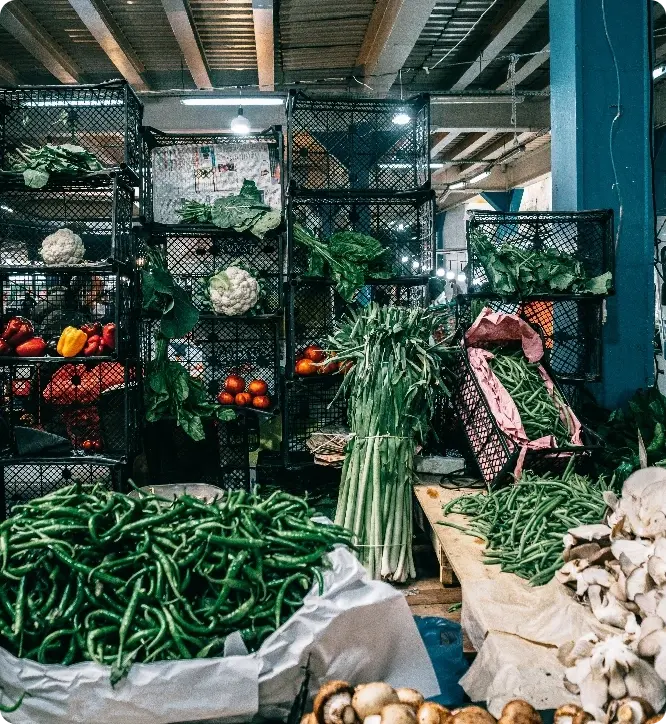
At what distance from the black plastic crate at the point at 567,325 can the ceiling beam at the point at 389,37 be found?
12.0 ft

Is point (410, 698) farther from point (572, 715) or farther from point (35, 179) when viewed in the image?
point (35, 179)

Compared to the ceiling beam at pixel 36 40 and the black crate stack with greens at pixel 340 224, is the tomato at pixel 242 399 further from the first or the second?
the ceiling beam at pixel 36 40

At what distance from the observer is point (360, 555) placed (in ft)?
13.7

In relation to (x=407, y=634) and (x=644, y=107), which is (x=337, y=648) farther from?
(x=644, y=107)

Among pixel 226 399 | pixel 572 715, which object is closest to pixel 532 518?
pixel 572 715

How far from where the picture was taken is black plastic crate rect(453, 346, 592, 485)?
3.89 meters

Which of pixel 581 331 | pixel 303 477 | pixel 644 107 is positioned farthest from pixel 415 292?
pixel 644 107

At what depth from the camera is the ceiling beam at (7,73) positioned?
9.71 meters

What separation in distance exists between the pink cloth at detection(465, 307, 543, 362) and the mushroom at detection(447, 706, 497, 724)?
2996 millimetres

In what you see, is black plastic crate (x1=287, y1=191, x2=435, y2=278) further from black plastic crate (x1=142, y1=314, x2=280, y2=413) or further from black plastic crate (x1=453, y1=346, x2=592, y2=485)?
black plastic crate (x1=453, y1=346, x2=592, y2=485)

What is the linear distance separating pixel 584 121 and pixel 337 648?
4.61 metres

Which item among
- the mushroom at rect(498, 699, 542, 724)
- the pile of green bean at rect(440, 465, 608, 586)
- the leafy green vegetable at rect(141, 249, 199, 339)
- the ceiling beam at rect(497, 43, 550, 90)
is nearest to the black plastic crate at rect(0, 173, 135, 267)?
the leafy green vegetable at rect(141, 249, 199, 339)

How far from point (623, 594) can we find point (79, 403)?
424cm

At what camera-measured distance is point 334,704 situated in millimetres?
1884
